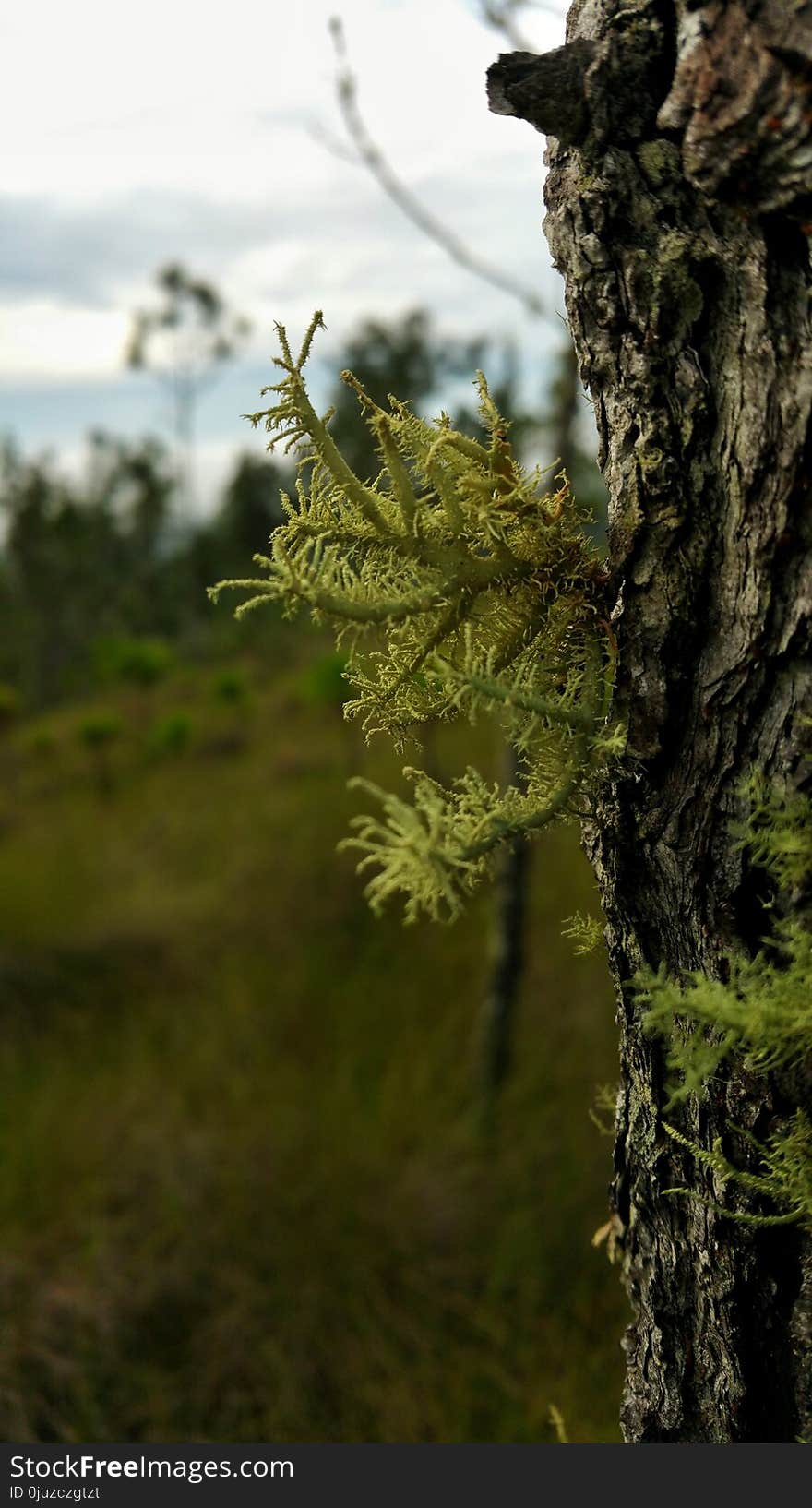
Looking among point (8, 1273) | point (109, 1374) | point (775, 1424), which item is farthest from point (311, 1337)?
point (775, 1424)

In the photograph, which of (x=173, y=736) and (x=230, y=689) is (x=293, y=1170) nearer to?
(x=173, y=736)

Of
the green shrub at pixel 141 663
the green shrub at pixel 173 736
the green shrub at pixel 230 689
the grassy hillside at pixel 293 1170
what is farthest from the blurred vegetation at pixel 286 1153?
the green shrub at pixel 141 663

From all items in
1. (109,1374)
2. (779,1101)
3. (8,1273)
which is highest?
(779,1101)

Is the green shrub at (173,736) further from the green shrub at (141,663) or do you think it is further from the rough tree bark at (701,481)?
the rough tree bark at (701,481)

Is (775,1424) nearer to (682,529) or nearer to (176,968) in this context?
(682,529)

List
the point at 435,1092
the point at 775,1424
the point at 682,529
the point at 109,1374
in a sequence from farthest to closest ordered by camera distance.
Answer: the point at 435,1092, the point at 109,1374, the point at 775,1424, the point at 682,529

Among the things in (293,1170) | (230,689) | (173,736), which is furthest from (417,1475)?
(230,689)

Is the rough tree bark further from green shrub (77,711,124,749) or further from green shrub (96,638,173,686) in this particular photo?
green shrub (96,638,173,686)

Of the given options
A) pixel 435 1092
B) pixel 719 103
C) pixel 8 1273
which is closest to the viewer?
pixel 719 103
